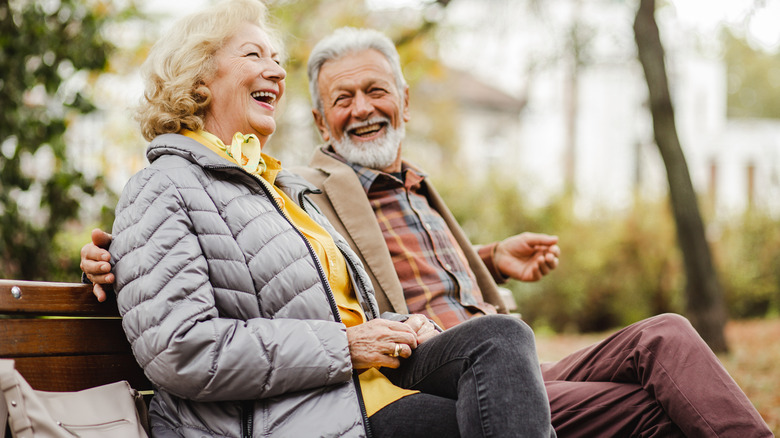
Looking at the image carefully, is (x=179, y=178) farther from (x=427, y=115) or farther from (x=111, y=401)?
(x=427, y=115)

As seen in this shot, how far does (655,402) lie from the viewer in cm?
244

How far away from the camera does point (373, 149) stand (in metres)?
3.37

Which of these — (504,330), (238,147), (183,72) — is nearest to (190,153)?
(238,147)

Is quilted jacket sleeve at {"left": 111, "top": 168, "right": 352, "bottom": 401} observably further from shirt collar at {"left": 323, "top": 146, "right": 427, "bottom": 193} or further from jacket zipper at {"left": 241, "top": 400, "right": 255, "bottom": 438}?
shirt collar at {"left": 323, "top": 146, "right": 427, "bottom": 193}

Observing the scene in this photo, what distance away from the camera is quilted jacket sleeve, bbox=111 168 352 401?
6.22 feet

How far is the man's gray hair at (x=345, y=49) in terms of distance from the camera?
3.45 m

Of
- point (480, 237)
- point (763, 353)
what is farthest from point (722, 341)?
point (480, 237)

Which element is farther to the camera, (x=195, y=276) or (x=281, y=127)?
(x=281, y=127)

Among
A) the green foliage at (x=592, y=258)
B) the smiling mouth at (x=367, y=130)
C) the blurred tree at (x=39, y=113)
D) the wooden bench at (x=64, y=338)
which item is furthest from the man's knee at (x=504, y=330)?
the green foliage at (x=592, y=258)

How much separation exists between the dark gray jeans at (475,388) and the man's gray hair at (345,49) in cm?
170

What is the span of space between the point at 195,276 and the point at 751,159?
3318cm

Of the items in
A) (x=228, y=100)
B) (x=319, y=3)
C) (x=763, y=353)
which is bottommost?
(x=763, y=353)

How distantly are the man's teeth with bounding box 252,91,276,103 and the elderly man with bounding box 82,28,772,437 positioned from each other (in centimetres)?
59

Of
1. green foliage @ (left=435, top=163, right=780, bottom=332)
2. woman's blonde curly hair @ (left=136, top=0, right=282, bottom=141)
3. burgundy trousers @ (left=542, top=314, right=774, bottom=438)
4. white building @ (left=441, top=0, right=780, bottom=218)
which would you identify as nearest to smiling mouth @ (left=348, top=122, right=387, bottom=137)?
woman's blonde curly hair @ (left=136, top=0, right=282, bottom=141)
